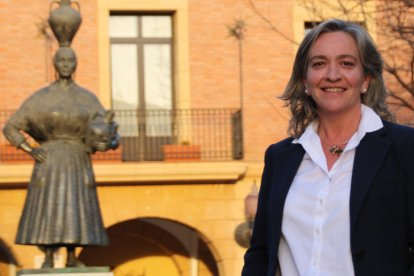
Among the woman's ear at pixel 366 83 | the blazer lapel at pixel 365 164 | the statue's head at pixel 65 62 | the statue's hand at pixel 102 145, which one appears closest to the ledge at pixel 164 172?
the statue's head at pixel 65 62

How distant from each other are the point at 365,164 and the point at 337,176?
0.10m

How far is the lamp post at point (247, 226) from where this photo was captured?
20156 mm

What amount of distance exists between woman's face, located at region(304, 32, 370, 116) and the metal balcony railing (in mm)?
17833

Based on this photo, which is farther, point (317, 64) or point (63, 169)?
point (63, 169)

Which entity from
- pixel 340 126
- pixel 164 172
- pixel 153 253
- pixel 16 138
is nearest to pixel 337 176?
pixel 340 126

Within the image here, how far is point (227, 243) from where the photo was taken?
2202 cm

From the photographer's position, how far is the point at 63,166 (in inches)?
467

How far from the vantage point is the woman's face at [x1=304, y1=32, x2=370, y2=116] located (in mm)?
4148

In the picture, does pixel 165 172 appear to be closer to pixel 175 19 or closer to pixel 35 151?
pixel 175 19

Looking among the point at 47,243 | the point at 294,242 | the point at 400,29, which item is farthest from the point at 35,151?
the point at 294,242

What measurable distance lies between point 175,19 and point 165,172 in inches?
110

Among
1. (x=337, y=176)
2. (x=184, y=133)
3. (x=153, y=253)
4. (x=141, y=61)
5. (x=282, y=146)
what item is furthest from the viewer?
(x=153, y=253)

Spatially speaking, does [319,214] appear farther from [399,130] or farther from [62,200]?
[62,200]

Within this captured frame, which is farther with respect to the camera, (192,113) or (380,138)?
(192,113)
